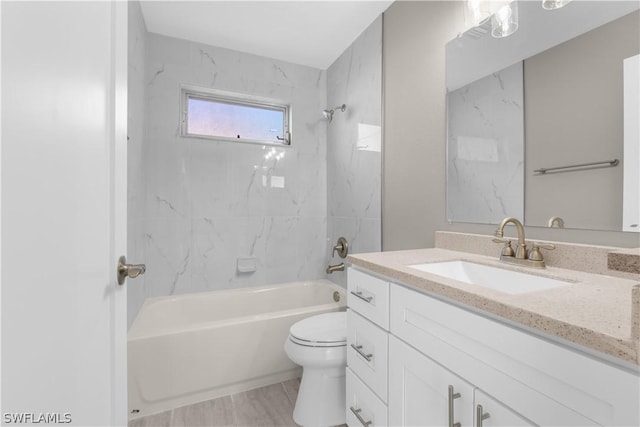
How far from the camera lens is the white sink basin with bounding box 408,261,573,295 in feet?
3.29

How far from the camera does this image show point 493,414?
68cm

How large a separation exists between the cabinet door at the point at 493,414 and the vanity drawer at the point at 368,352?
380 mm

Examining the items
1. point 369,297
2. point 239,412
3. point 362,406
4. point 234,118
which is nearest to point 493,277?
point 369,297

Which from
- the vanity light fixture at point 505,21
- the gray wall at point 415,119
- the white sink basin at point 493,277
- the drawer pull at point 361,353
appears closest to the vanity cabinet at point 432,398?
the drawer pull at point 361,353

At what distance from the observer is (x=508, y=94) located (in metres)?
1.27

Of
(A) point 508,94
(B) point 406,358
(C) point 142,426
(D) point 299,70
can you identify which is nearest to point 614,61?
(A) point 508,94

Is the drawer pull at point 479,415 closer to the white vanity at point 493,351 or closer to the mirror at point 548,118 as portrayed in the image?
the white vanity at point 493,351

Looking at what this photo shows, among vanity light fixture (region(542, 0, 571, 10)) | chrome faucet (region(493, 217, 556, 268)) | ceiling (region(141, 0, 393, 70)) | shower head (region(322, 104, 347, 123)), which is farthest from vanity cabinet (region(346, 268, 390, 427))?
ceiling (region(141, 0, 393, 70))

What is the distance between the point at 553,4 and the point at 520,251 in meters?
0.96

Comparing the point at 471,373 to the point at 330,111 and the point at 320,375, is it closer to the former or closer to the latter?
the point at 320,375

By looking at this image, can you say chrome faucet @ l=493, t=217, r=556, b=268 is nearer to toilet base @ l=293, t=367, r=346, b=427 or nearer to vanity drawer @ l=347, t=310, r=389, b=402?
vanity drawer @ l=347, t=310, r=389, b=402

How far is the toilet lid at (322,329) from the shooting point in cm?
154

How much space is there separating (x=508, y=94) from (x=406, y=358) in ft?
3.80

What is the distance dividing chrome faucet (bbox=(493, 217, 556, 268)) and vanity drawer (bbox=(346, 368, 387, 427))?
2.43ft
